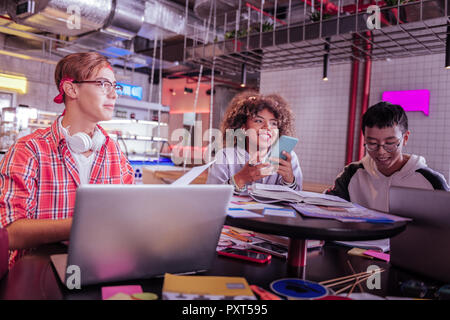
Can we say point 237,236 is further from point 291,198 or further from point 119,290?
point 119,290

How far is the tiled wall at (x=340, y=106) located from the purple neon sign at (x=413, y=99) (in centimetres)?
6

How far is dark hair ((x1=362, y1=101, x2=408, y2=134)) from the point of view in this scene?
73.0 inches

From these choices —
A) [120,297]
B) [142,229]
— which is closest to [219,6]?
[142,229]

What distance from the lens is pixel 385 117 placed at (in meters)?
1.86

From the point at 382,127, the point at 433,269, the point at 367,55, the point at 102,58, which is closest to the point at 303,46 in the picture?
the point at 367,55

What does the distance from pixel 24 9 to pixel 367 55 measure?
12.9 feet

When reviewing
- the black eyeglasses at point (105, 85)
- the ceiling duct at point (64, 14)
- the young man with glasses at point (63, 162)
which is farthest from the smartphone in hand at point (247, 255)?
the ceiling duct at point (64, 14)

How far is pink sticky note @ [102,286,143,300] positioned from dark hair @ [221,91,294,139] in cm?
165

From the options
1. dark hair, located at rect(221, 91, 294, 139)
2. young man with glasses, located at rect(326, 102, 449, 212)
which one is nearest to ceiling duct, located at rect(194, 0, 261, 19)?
dark hair, located at rect(221, 91, 294, 139)

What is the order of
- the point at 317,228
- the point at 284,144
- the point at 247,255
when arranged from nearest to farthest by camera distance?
the point at 317,228 → the point at 247,255 → the point at 284,144

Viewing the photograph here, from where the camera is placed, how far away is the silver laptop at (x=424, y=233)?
1.03 metres

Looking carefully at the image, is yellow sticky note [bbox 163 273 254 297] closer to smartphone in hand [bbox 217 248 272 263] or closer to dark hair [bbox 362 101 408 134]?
smartphone in hand [bbox 217 248 272 263]

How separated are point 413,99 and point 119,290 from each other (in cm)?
368

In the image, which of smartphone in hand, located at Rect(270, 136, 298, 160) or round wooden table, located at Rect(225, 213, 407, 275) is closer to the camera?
round wooden table, located at Rect(225, 213, 407, 275)
